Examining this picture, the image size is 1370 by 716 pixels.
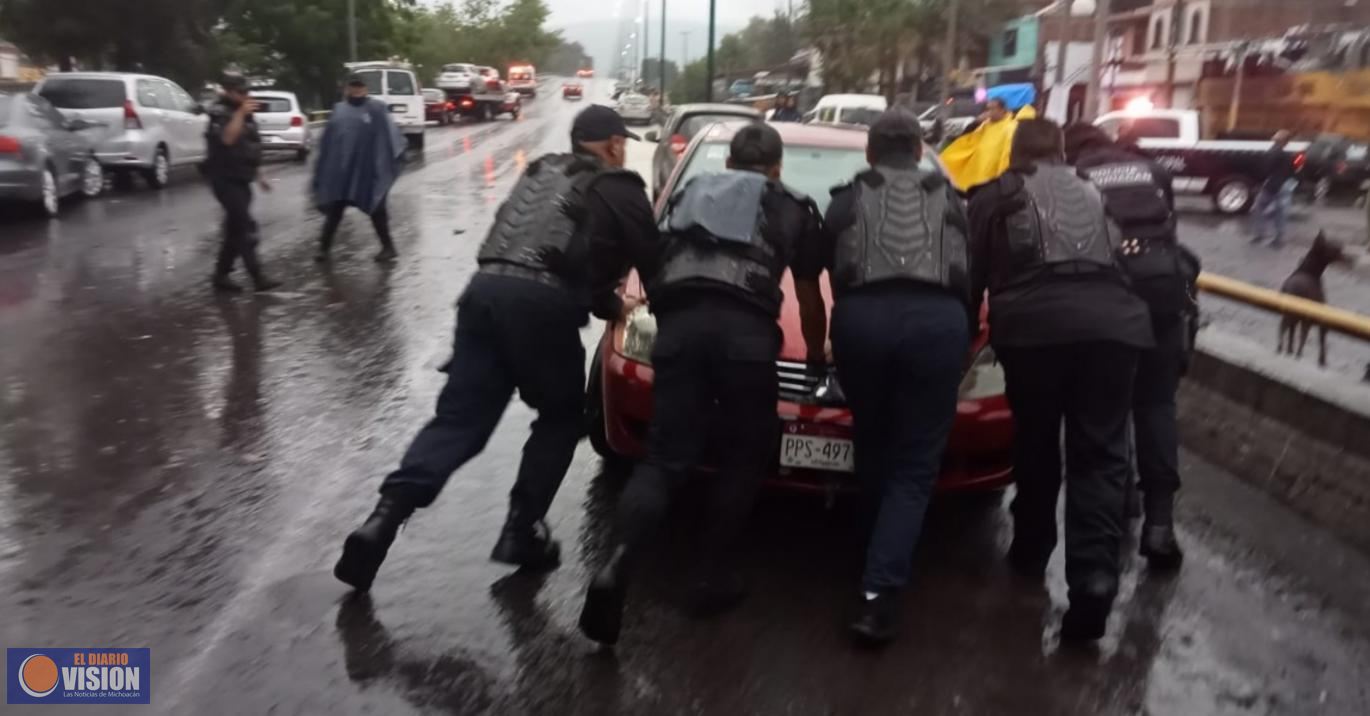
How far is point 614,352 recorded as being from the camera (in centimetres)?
508

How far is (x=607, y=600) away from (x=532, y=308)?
102cm

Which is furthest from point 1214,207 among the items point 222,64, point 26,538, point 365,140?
point 222,64

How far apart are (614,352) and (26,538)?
→ 7.83 ft

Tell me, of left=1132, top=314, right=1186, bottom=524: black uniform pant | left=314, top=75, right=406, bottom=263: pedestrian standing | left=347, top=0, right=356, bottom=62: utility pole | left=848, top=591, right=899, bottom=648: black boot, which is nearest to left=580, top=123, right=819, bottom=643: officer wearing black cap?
left=848, top=591, right=899, bottom=648: black boot

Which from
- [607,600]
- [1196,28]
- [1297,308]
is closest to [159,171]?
[1297,308]

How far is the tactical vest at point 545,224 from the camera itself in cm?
425

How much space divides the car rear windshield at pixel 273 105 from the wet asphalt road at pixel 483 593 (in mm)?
20891

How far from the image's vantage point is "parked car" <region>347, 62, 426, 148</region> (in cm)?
3231

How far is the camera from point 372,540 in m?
4.24

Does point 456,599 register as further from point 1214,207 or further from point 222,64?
point 222,64

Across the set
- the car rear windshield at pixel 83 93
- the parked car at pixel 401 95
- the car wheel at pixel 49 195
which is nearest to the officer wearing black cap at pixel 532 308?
the car wheel at pixel 49 195

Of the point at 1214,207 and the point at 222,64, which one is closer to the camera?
the point at 1214,207

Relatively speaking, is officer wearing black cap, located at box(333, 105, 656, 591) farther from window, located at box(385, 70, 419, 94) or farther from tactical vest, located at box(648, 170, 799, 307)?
window, located at box(385, 70, 419, 94)

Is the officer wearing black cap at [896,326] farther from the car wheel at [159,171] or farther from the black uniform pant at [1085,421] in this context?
the car wheel at [159,171]
